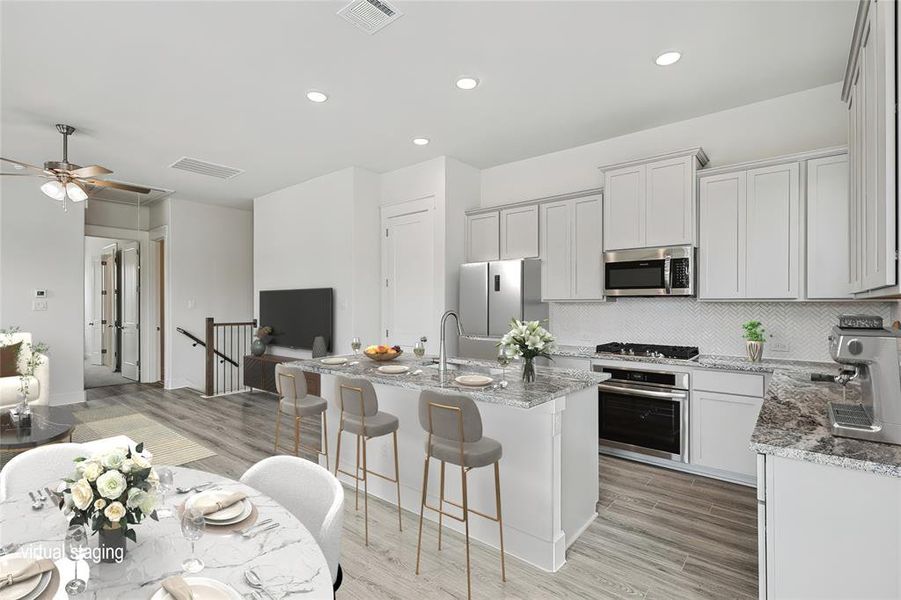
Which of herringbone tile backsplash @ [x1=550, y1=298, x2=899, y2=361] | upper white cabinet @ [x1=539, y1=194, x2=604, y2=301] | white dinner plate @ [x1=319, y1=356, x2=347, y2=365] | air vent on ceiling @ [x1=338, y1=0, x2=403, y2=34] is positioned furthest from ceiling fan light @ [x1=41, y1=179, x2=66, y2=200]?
herringbone tile backsplash @ [x1=550, y1=298, x2=899, y2=361]

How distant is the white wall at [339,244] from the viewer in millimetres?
5539

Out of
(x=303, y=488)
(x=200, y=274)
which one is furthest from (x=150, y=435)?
(x=303, y=488)

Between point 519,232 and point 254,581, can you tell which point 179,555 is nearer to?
point 254,581

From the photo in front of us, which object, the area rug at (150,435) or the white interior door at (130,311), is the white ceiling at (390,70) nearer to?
the area rug at (150,435)

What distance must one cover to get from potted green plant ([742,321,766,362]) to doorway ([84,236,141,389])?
881 centimetres

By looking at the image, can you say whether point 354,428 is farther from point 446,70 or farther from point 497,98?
point 497,98

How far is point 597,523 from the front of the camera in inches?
113

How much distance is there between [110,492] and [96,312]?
11.1 metres

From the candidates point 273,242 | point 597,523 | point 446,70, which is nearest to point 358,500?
point 597,523

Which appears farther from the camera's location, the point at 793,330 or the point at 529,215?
the point at 529,215

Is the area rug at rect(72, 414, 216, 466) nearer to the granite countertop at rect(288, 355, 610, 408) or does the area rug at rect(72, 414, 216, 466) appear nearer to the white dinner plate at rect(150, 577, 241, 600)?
the granite countertop at rect(288, 355, 610, 408)

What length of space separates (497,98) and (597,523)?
3206 mm

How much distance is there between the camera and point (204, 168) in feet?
18.1

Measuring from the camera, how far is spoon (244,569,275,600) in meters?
1.04
